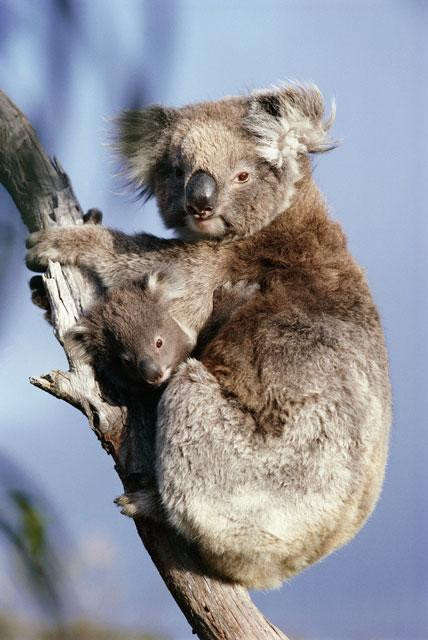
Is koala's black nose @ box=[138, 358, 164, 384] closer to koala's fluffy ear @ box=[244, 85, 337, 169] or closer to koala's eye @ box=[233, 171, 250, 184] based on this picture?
koala's eye @ box=[233, 171, 250, 184]

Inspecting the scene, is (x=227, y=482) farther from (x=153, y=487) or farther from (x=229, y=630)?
(x=229, y=630)

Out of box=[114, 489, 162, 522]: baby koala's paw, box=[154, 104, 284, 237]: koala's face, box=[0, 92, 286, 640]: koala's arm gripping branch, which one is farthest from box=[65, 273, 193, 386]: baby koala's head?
box=[114, 489, 162, 522]: baby koala's paw

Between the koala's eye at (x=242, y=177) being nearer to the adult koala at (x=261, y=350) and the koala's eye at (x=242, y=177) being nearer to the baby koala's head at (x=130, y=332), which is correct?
the adult koala at (x=261, y=350)

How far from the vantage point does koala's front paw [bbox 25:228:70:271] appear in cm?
462

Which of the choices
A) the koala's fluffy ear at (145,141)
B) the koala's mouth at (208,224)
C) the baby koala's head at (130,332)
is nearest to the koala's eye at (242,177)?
the koala's mouth at (208,224)

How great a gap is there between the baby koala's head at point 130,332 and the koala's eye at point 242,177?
35.8 inches

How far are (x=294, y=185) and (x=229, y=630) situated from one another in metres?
2.78

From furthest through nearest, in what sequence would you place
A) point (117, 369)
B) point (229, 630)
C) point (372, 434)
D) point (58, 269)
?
point (58, 269), point (117, 369), point (372, 434), point (229, 630)

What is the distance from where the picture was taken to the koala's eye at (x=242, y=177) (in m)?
4.71

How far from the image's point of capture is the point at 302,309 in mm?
4133

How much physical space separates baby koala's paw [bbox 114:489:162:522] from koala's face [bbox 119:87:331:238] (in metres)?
1.73

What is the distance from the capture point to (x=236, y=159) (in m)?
4.73

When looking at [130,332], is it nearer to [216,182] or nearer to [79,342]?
[79,342]

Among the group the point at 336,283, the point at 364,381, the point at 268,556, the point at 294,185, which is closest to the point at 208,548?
the point at 268,556
